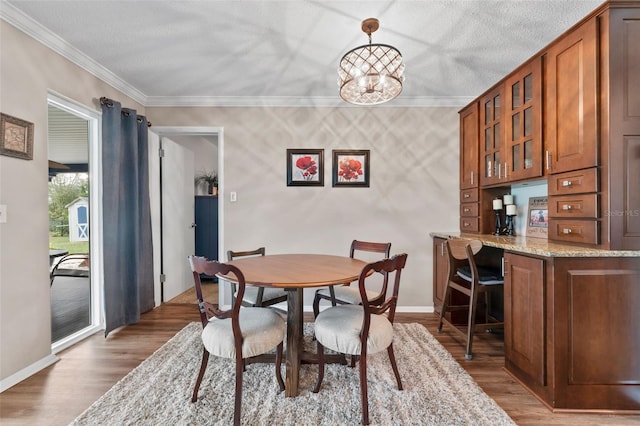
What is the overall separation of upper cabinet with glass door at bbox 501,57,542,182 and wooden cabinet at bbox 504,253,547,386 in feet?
2.54

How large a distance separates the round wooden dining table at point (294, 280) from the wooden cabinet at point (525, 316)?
1.03 metres

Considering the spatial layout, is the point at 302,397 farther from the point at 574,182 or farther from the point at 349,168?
the point at 349,168

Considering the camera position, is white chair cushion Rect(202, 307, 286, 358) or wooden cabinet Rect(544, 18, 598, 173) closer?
white chair cushion Rect(202, 307, 286, 358)

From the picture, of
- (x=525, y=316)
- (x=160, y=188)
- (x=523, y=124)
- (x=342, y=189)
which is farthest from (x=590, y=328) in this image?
(x=160, y=188)

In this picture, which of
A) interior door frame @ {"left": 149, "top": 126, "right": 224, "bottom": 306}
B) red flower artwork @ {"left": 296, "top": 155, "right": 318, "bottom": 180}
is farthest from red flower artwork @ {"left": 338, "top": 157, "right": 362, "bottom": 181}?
interior door frame @ {"left": 149, "top": 126, "right": 224, "bottom": 306}

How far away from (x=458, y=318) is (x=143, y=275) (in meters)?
3.32

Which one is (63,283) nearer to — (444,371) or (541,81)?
(444,371)

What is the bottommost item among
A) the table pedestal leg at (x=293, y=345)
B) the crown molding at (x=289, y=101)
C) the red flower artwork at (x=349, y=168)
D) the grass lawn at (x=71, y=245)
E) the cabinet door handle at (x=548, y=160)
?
the table pedestal leg at (x=293, y=345)

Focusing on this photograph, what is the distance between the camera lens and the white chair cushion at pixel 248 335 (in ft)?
4.86

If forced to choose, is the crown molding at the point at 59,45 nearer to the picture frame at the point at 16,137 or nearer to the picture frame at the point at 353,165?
the picture frame at the point at 16,137

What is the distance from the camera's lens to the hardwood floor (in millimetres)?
1537

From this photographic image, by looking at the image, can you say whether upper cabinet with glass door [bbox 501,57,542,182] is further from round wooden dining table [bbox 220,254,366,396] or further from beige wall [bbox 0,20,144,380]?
beige wall [bbox 0,20,144,380]

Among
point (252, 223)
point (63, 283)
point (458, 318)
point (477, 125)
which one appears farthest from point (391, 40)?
point (63, 283)

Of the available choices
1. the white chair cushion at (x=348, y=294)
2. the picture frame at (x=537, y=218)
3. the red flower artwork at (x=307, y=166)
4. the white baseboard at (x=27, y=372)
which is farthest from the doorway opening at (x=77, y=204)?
the picture frame at (x=537, y=218)
